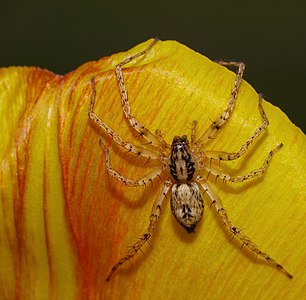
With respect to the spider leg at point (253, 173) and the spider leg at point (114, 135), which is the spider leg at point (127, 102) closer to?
the spider leg at point (114, 135)

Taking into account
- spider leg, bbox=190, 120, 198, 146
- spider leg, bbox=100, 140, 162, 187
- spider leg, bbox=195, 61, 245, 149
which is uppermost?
spider leg, bbox=195, 61, 245, 149

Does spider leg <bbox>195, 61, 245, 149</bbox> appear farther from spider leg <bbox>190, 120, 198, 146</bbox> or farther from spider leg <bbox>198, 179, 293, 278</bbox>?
spider leg <bbox>198, 179, 293, 278</bbox>

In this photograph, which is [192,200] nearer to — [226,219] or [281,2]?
[226,219]

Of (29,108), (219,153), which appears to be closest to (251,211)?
(219,153)

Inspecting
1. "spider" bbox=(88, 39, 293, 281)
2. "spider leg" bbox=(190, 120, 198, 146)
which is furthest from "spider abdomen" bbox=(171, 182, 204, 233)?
"spider leg" bbox=(190, 120, 198, 146)

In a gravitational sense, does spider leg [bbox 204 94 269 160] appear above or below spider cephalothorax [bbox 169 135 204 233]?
above

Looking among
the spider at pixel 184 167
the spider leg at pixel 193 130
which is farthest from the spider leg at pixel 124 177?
the spider leg at pixel 193 130

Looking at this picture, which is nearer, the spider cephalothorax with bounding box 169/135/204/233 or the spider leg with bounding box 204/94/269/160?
the spider leg with bounding box 204/94/269/160

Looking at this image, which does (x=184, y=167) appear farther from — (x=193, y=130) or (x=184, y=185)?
(x=193, y=130)

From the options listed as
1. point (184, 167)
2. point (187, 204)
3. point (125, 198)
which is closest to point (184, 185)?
point (184, 167)
